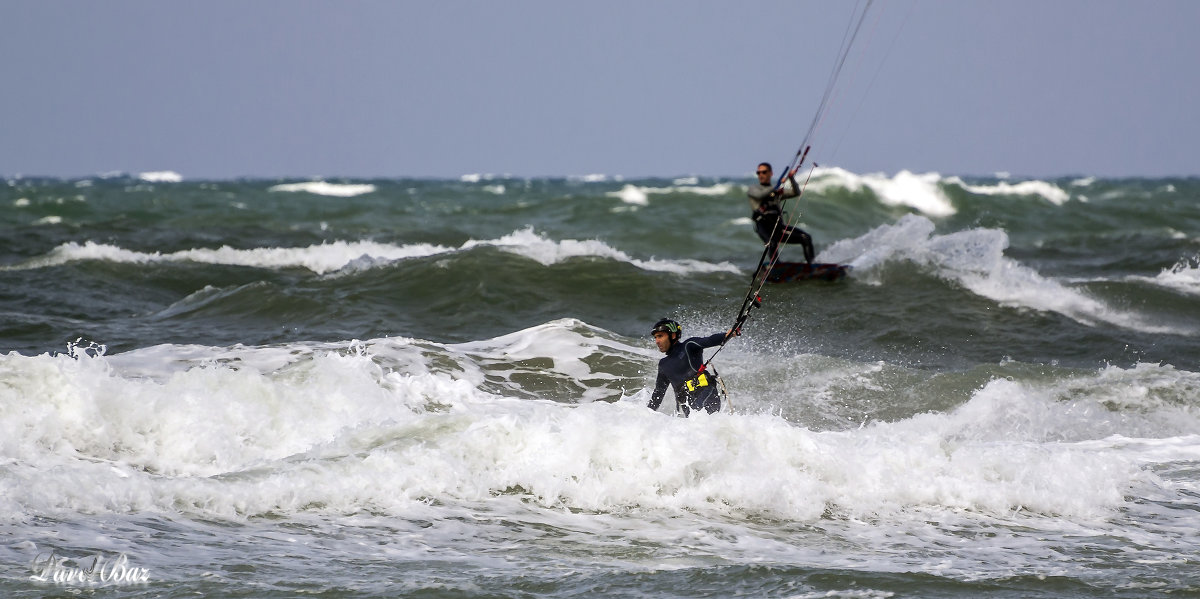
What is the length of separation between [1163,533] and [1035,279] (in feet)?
35.5

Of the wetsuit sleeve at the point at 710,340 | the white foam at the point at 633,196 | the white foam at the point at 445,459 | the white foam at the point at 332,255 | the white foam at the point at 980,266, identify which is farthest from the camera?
the white foam at the point at 633,196

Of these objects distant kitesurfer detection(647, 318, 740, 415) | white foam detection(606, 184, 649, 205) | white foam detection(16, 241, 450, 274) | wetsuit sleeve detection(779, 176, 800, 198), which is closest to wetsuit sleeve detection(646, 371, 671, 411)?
distant kitesurfer detection(647, 318, 740, 415)

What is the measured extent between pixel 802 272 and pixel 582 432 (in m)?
10.1

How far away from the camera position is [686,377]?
8.36m

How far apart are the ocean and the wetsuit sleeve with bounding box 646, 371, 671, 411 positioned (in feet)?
1.32

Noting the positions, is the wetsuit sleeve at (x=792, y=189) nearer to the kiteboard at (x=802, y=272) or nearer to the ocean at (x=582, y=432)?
the ocean at (x=582, y=432)

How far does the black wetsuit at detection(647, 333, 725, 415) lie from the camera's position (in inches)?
323

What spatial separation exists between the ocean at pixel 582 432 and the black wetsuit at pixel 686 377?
49cm

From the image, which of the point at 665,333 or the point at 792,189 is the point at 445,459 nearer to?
the point at 665,333

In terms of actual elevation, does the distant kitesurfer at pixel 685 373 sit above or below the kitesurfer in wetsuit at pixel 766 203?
below

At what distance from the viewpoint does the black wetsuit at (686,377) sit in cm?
820

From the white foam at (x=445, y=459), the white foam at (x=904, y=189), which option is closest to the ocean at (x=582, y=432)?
the white foam at (x=445, y=459)

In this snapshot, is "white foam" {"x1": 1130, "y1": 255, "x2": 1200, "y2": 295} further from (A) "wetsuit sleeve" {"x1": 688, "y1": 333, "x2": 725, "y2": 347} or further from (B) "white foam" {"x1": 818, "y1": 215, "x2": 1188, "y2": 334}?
(A) "wetsuit sleeve" {"x1": 688, "y1": 333, "x2": 725, "y2": 347}

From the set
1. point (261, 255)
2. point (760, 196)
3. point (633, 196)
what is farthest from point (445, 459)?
point (633, 196)
